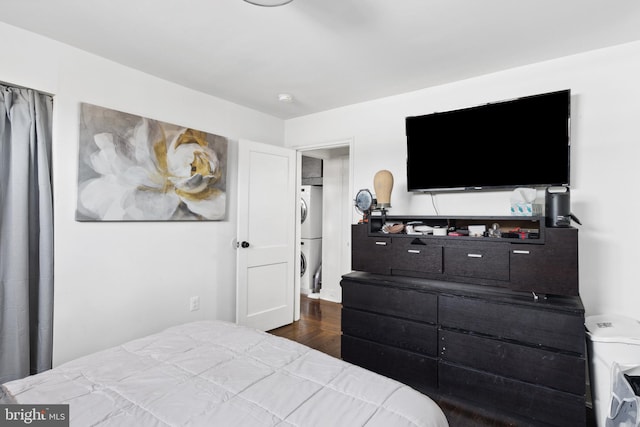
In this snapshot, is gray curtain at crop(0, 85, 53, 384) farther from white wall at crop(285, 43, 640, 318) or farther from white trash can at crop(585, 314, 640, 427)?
white trash can at crop(585, 314, 640, 427)

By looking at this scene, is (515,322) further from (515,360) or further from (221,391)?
(221,391)

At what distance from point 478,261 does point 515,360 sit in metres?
0.62

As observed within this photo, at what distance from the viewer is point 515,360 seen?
1960 millimetres

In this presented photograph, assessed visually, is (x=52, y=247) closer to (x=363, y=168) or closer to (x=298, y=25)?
(x=298, y=25)

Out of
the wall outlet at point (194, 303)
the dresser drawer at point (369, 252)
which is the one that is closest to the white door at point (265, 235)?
the wall outlet at point (194, 303)

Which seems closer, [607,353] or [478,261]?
[607,353]

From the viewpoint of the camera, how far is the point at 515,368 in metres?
1.96

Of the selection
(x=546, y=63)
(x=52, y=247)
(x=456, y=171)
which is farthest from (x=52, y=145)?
(x=546, y=63)

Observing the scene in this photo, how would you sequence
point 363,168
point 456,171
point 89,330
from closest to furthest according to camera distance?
point 89,330
point 456,171
point 363,168

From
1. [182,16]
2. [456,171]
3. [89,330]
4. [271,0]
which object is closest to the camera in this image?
[271,0]

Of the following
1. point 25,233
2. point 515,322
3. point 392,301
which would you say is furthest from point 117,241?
point 515,322

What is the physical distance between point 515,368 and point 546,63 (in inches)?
83.9

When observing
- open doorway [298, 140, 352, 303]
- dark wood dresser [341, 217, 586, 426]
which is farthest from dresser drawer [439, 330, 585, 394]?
open doorway [298, 140, 352, 303]

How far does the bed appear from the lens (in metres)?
1.04
